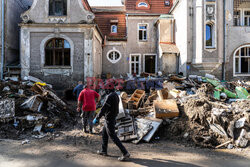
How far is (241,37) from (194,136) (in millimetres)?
13008

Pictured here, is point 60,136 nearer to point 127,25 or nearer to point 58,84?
point 58,84

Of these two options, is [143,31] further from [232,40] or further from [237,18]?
[237,18]

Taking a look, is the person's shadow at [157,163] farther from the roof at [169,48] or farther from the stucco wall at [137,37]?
the stucco wall at [137,37]

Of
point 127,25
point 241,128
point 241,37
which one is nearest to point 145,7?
point 127,25

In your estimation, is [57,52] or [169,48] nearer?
[57,52]

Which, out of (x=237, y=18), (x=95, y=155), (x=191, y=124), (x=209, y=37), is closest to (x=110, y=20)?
(x=209, y=37)

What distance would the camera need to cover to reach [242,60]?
49.1 feet

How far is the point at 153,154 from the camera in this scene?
4.72 m

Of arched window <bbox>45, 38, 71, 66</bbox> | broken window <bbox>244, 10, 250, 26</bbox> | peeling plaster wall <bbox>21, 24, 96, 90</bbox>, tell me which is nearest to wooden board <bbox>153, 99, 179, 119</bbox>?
peeling plaster wall <bbox>21, 24, 96, 90</bbox>

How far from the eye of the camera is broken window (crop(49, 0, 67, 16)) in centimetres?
1248

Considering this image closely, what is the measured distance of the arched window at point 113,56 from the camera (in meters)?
18.2

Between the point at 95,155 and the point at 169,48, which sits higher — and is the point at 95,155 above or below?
below

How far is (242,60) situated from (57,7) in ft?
51.3

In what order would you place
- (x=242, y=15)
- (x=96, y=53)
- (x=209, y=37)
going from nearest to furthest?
(x=209, y=37) < (x=96, y=53) < (x=242, y=15)
